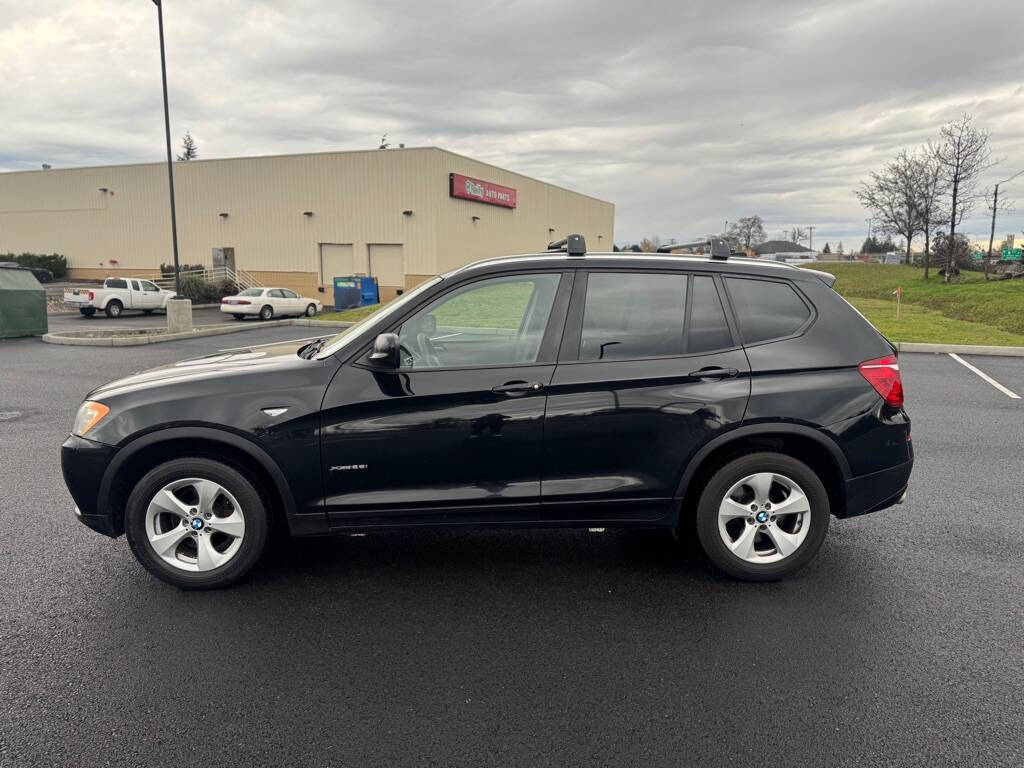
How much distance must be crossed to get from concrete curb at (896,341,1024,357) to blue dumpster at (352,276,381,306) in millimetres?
21174

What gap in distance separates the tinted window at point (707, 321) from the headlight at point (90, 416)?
3158 mm

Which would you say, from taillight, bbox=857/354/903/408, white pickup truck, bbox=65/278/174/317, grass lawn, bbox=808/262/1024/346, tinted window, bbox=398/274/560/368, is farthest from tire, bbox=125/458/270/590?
white pickup truck, bbox=65/278/174/317

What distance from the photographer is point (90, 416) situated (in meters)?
3.74

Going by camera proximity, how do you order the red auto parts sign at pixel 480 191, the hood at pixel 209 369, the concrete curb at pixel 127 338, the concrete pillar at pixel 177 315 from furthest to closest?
1. the red auto parts sign at pixel 480 191
2. the concrete pillar at pixel 177 315
3. the concrete curb at pixel 127 338
4. the hood at pixel 209 369

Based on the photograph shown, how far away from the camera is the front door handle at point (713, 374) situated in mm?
3781

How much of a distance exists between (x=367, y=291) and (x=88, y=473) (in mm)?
27268

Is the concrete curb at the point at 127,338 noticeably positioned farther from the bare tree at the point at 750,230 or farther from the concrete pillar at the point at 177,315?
the bare tree at the point at 750,230

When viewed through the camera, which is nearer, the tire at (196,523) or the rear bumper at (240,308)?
the tire at (196,523)

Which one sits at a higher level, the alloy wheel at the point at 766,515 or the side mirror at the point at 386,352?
the side mirror at the point at 386,352

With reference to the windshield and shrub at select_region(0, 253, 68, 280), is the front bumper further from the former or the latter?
shrub at select_region(0, 253, 68, 280)

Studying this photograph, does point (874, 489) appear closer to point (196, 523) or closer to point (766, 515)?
point (766, 515)

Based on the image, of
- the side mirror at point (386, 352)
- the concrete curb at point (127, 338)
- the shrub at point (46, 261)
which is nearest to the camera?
the side mirror at point (386, 352)

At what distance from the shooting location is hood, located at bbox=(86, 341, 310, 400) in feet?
12.3

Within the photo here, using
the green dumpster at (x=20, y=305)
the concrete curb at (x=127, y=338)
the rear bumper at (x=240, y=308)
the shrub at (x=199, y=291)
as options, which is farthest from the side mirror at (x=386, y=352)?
the shrub at (x=199, y=291)
